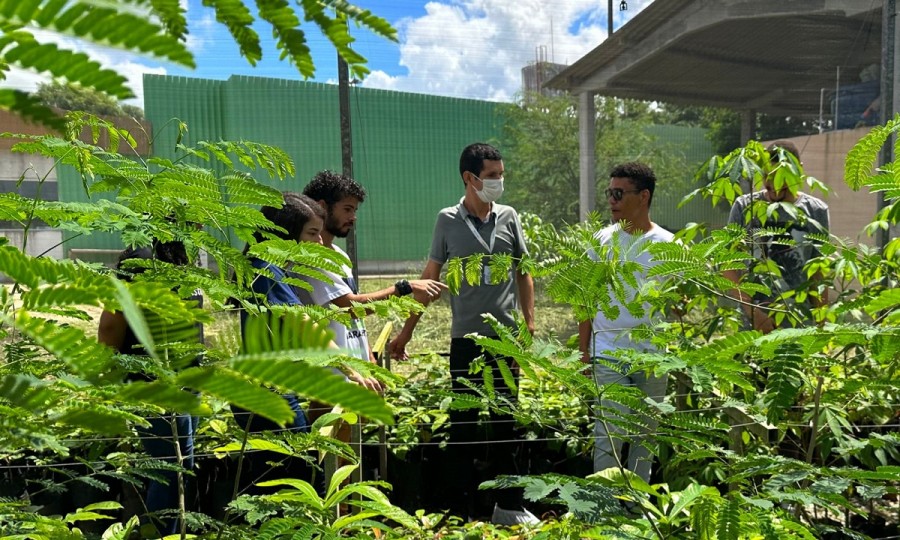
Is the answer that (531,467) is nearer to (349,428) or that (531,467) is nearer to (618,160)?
(349,428)

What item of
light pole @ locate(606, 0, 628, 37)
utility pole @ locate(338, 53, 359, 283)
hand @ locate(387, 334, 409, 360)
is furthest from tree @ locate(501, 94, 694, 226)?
hand @ locate(387, 334, 409, 360)

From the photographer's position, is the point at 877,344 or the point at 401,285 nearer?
the point at 877,344

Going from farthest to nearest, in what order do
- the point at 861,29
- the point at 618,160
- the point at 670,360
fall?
1. the point at 618,160
2. the point at 861,29
3. the point at 670,360

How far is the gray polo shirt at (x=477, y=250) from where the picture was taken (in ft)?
11.2

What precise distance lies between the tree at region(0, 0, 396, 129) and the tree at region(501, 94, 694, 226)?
5.49m

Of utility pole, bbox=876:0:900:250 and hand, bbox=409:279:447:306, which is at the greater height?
utility pole, bbox=876:0:900:250

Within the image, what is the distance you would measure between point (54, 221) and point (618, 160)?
5.29 metres

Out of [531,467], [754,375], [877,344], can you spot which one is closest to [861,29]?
[754,375]

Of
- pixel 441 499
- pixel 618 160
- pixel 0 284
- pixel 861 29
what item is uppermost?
pixel 861 29

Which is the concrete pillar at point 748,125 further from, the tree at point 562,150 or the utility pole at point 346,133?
the utility pole at point 346,133

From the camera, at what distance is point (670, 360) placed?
1369 millimetres

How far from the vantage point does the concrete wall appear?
536cm

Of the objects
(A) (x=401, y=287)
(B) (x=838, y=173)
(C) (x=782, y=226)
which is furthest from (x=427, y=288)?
(B) (x=838, y=173)

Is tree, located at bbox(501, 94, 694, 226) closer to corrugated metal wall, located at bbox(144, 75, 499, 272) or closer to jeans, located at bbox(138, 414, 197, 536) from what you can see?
corrugated metal wall, located at bbox(144, 75, 499, 272)
